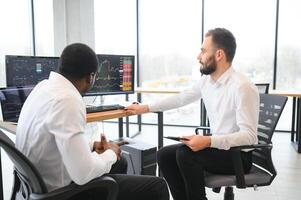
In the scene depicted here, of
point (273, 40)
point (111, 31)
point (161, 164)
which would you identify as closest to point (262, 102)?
point (161, 164)

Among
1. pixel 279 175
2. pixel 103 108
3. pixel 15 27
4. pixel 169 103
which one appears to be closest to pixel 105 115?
pixel 103 108

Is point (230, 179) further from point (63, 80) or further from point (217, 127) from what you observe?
point (63, 80)

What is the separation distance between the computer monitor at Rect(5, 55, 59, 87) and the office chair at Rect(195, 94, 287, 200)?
55.5 inches

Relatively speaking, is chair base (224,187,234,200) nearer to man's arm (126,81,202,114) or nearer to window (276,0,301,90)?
man's arm (126,81,202,114)

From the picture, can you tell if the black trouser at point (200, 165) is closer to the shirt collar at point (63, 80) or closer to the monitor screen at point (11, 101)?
the shirt collar at point (63, 80)

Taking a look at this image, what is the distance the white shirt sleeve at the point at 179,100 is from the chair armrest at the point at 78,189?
1.13 m

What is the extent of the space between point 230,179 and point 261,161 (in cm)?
32

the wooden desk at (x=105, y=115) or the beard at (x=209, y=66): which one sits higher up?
the beard at (x=209, y=66)

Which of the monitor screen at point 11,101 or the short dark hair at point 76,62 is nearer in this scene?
the short dark hair at point 76,62

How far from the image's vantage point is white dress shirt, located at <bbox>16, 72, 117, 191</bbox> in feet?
3.62

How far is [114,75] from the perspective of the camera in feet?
8.75

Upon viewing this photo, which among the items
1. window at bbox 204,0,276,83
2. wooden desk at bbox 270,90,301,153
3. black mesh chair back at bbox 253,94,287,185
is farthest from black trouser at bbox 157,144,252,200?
window at bbox 204,0,276,83

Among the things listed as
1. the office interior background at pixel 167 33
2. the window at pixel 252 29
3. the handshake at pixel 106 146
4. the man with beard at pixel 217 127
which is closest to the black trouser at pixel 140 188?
the handshake at pixel 106 146

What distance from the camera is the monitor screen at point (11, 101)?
2.07 metres
